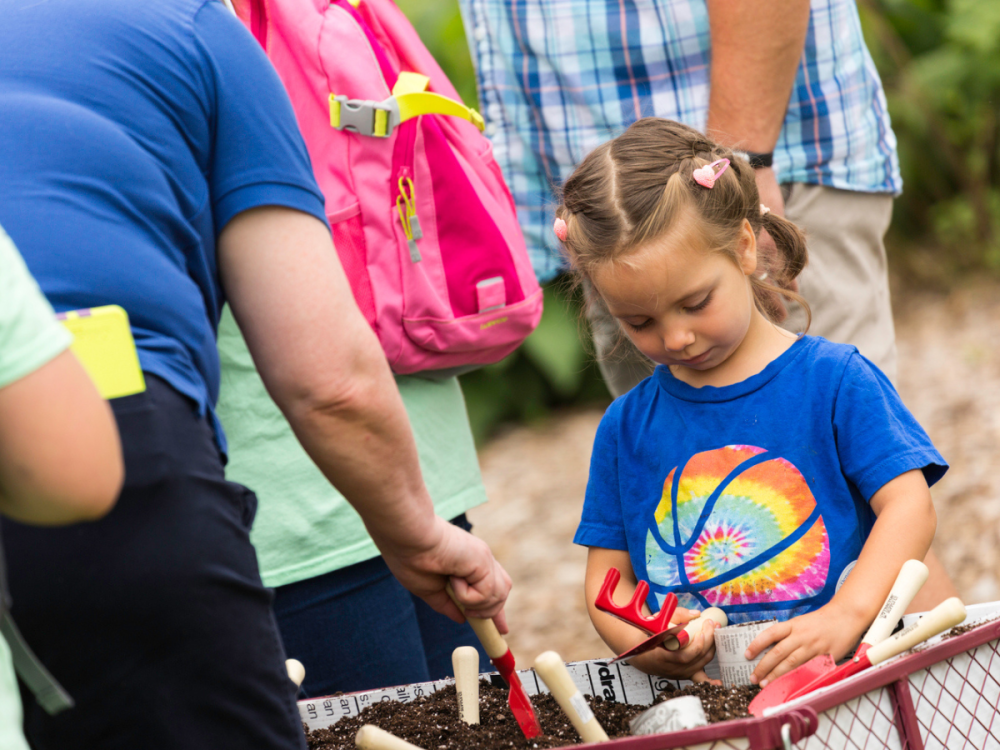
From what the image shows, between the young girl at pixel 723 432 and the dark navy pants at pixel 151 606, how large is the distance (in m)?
0.71

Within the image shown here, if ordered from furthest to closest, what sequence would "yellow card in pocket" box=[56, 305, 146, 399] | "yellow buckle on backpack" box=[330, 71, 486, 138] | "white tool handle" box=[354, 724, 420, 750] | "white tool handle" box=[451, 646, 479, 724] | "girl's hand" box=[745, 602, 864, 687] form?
"yellow buckle on backpack" box=[330, 71, 486, 138] → "white tool handle" box=[451, 646, 479, 724] → "girl's hand" box=[745, 602, 864, 687] → "white tool handle" box=[354, 724, 420, 750] → "yellow card in pocket" box=[56, 305, 146, 399]

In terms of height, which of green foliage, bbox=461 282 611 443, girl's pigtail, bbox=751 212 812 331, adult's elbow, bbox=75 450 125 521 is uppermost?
adult's elbow, bbox=75 450 125 521

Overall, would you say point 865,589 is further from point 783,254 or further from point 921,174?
point 921,174

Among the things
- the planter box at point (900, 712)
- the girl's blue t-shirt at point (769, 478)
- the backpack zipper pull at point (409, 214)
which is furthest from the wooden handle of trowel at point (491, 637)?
the backpack zipper pull at point (409, 214)

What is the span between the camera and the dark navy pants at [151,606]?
1.02m

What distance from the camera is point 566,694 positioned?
1.25m

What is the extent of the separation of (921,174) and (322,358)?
20.9 ft

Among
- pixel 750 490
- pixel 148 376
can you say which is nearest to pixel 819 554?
pixel 750 490

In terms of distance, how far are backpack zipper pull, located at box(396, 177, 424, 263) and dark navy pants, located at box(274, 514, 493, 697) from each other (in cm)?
58

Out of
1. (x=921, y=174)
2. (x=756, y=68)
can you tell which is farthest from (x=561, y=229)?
(x=921, y=174)

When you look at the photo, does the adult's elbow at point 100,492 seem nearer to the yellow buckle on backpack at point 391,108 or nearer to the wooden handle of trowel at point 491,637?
the wooden handle of trowel at point 491,637

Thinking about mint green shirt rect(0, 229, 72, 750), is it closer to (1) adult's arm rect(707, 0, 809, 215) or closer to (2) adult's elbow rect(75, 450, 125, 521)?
(2) adult's elbow rect(75, 450, 125, 521)

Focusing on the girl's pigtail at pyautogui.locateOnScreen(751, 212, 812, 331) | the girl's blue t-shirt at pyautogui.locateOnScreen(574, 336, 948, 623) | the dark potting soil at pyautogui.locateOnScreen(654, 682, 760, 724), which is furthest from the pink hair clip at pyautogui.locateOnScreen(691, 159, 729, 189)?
the dark potting soil at pyautogui.locateOnScreen(654, 682, 760, 724)

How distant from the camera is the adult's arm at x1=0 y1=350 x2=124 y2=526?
2.81 feet
